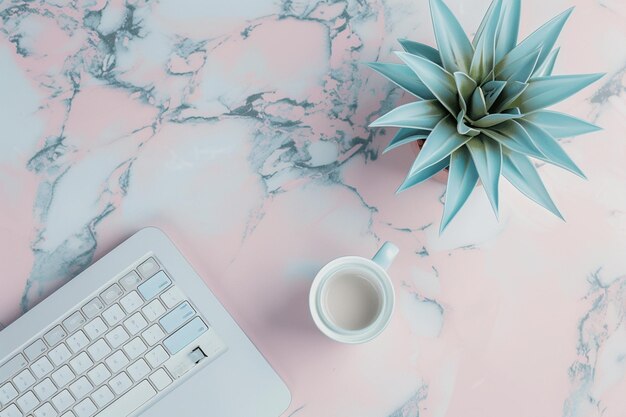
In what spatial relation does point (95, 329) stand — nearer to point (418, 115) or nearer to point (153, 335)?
point (153, 335)

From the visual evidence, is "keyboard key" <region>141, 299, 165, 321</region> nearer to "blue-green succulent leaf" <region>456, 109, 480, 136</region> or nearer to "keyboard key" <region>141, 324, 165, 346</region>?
"keyboard key" <region>141, 324, 165, 346</region>

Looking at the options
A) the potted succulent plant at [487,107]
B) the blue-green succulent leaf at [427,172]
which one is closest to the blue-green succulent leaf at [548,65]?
the potted succulent plant at [487,107]

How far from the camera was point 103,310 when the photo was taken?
2.11ft

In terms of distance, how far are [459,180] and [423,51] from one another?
130 mm

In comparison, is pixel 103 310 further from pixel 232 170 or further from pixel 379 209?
pixel 379 209

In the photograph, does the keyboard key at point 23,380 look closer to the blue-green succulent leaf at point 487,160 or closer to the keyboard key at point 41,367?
the keyboard key at point 41,367

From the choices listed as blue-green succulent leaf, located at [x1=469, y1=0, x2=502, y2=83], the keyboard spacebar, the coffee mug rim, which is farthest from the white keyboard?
blue-green succulent leaf, located at [x1=469, y1=0, x2=502, y2=83]

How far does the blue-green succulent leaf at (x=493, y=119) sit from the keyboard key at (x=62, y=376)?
1.47 ft

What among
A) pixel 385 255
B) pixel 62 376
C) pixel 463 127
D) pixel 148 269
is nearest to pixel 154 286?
pixel 148 269

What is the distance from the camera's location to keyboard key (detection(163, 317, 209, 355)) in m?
0.64

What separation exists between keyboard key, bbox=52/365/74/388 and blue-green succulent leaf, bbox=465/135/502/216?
0.43 metres

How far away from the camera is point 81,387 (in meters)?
0.64

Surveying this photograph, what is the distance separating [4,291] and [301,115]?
1.17ft

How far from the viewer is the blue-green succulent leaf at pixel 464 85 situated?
1.85 feet
